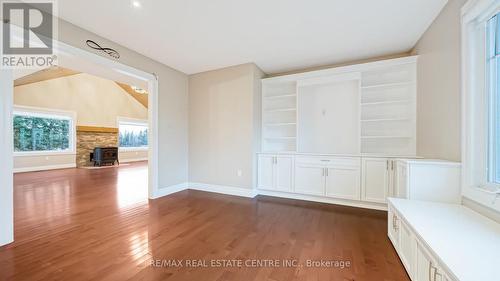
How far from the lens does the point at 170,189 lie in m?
4.03

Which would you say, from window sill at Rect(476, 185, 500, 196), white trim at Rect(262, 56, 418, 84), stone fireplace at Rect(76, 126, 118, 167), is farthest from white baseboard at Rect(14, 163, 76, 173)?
window sill at Rect(476, 185, 500, 196)

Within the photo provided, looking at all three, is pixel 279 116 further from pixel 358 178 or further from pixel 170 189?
pixel 170 189

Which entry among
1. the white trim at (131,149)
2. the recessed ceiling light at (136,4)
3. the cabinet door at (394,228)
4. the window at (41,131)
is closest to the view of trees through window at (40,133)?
the window at (41,131)

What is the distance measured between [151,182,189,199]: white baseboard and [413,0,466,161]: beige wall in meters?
4.29

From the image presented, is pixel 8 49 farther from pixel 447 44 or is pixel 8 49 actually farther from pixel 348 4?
pixel 447 44

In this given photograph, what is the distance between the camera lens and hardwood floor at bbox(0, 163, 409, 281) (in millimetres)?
1648

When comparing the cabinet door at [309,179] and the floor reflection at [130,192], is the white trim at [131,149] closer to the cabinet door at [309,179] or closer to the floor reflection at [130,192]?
the floor reflection at [130,192]

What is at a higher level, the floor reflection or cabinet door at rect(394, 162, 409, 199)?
cabinet door at rect(394, 162, 409, 199)

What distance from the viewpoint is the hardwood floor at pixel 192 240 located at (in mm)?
1648

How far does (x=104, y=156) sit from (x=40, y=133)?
2.06m

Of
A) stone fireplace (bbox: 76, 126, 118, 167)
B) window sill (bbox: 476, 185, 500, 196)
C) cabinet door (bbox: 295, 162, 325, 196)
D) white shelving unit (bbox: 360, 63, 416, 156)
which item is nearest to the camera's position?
window sill (bbox: 476, 185, 500, 196)

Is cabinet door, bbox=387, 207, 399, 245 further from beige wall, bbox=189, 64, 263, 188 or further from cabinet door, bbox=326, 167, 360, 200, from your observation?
beige wall, bbox=189, 64, 263, 188

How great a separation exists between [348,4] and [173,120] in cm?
351

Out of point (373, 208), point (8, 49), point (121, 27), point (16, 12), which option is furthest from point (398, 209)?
point (16, 12)
